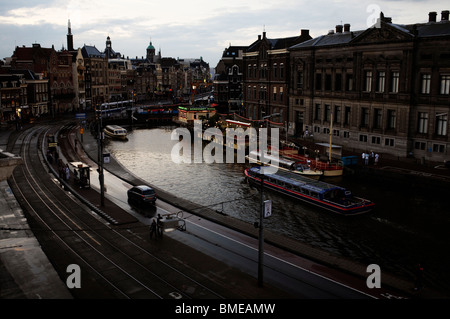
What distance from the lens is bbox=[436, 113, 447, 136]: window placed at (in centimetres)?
5209

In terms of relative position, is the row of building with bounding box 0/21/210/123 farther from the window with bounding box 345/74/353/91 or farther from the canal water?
the window with bounding box 345/74/353/91

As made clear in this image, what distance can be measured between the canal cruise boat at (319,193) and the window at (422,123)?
66.8 feet

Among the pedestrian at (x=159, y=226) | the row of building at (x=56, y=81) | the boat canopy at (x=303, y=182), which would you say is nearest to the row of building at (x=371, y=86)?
the boat canopy at (x=303, y=182)

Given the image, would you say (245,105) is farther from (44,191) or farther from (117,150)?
(44,191)

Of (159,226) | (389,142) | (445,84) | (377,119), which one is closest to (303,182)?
(159,226)

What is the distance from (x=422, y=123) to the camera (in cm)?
5481

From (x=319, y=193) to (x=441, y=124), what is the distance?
23.8 metres

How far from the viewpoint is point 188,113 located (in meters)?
111

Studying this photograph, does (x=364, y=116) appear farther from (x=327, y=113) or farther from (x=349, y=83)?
(x=327, y=113)

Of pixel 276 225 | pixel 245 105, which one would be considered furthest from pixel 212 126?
pixel 276 225

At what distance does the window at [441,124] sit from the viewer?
2051 inches

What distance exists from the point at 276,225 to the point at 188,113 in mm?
78759

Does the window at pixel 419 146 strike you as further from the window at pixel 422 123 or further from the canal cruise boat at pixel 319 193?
the canal cruise boat at pixel 319 193

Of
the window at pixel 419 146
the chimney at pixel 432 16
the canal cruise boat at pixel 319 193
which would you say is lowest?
the canal cruise boat at pixel 319 193
